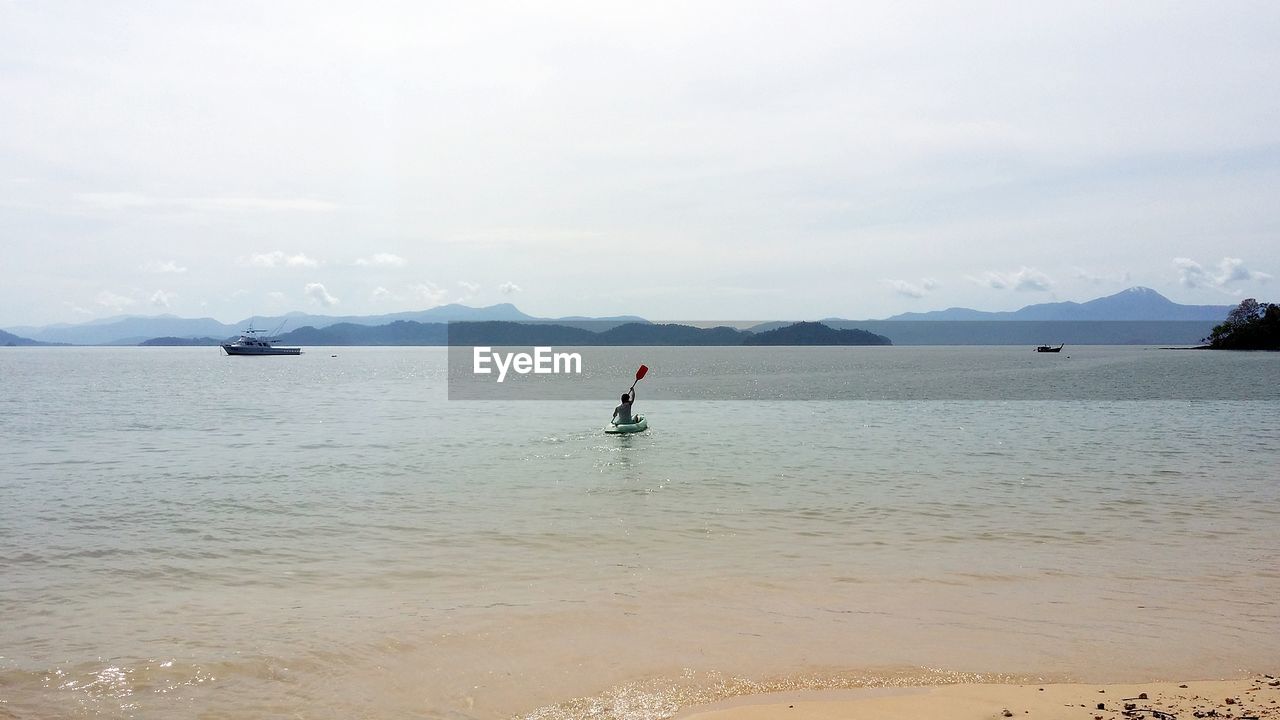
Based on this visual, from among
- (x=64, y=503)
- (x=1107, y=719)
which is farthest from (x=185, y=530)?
(x=1107, y=719)

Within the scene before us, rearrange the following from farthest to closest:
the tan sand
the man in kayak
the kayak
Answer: the man in kayak
the kayak
the tan sand

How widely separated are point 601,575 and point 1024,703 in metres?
7.33

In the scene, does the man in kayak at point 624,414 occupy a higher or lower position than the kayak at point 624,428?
higher

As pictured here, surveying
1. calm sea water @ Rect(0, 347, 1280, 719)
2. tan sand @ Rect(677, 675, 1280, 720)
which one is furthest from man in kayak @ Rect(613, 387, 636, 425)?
tan sand @ Rect(677, 675, 1280, 720)

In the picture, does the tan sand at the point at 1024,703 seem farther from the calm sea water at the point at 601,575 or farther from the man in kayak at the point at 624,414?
the man in kayak at the point at 624,414

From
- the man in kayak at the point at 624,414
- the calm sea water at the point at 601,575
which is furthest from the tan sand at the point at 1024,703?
the man in kayak at the point at 624,414

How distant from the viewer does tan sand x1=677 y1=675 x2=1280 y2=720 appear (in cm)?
756

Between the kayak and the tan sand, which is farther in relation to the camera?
the kayak

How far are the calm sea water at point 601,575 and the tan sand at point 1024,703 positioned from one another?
40 centimetres

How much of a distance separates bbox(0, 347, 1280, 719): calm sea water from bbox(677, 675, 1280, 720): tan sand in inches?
15.7

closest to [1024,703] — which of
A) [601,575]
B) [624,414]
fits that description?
[601,575]

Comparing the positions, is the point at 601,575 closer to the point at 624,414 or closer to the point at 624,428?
the point at 624,428

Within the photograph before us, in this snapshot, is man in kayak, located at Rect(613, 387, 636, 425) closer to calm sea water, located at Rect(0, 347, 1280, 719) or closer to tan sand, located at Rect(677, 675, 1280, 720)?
calm sea water, located at Rect(0, 347, 1280, 719)

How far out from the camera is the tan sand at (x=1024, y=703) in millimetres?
7562
